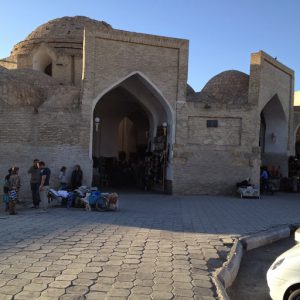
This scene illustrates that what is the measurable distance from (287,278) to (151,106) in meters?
16.8

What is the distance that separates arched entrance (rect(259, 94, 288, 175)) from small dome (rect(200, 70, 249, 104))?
8.66 ft

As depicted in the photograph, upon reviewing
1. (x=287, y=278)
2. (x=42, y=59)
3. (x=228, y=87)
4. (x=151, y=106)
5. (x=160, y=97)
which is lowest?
(x=287, y=278)

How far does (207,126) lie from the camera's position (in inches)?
754

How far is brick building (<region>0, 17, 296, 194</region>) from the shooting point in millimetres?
16875

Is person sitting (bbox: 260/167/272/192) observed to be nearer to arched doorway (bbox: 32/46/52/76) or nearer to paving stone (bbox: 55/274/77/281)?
arched doorway (bbox: 32/46/52/76)

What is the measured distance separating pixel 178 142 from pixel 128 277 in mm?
13798

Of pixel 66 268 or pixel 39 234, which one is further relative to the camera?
pixel 39 234

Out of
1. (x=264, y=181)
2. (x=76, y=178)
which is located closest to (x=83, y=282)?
(x=76, y=178)

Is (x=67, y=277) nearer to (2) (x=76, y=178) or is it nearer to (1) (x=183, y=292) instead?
(1) (x=183, y=292)

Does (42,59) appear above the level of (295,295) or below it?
above

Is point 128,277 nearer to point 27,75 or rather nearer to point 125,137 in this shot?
point 27,75

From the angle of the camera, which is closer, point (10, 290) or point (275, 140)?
point (10, 290)

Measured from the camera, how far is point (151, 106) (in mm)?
20938

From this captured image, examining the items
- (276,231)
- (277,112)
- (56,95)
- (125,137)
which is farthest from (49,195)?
(125,137)
